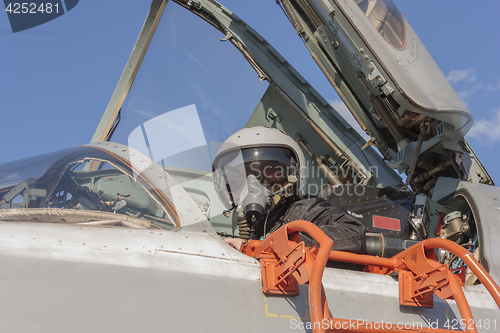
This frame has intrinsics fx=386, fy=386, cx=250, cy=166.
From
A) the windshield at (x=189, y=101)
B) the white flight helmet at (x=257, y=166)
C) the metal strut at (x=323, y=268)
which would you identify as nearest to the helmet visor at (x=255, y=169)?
the white flight helmet at (x=257, y=166)

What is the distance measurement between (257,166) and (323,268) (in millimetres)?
1876

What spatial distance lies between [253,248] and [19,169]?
46.7 inches

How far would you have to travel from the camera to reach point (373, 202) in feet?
8.83

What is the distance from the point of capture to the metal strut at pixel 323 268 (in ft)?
4.03

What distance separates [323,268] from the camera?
121cm

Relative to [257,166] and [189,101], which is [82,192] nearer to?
[189,101]

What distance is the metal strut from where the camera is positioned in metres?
1.23

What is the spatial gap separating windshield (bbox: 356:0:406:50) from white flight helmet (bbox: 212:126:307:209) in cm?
112

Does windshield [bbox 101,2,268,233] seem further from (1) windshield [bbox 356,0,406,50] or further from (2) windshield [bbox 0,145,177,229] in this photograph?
(1) windshield [bbox 356,0,406,50]

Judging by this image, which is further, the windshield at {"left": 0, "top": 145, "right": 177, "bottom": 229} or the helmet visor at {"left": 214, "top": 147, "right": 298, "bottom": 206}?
the helmet visor at {"left": 214, "top": 147, "right": 298, "bottom": 206}

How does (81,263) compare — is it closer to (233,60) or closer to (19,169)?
(19,169)

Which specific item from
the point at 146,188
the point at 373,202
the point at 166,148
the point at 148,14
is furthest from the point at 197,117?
the point at 373,202

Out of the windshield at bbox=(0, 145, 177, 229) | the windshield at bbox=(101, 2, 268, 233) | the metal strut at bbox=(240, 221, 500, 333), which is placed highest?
the windshield at bbox=(101, 2, 268, 233)

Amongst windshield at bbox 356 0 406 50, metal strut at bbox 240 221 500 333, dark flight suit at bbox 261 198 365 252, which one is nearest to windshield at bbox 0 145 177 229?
metal strut at bbox 240 221 500 333
